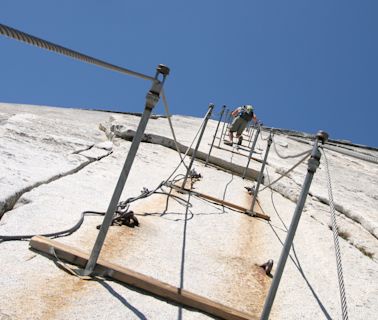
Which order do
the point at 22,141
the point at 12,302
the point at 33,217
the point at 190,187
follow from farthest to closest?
the point at 190,187 → the point at 22,141 → the point at 33,217 → the point at 12,302

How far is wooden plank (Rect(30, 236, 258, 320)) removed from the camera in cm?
259

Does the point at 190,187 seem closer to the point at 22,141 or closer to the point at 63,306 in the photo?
the point at 22,141

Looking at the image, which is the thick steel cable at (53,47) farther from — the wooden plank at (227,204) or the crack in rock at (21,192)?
the wooden plank at (227,204)

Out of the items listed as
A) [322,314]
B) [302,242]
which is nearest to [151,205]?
[302,242]

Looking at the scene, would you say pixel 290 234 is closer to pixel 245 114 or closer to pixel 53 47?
pixel 53 47

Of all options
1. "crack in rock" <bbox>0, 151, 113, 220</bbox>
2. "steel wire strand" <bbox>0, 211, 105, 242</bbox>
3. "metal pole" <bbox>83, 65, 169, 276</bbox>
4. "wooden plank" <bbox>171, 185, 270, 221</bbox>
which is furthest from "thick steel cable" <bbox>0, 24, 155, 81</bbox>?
"wooden plank" <bbox>171, 185, 270, 221</bbox>

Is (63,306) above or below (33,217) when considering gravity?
below

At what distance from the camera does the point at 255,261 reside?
148 inches

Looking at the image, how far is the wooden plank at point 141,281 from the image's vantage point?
8.50 feet

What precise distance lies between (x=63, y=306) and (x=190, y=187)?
3826mm

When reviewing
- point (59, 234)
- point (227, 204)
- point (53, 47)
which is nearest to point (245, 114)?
point (227, 204)

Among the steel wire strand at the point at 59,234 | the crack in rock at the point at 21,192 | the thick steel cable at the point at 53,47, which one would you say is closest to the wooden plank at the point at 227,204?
the crack in rock at the point at 21,192

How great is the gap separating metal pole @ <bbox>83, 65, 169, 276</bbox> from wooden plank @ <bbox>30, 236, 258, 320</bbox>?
9 centimetres

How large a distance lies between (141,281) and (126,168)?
762 millimetres
